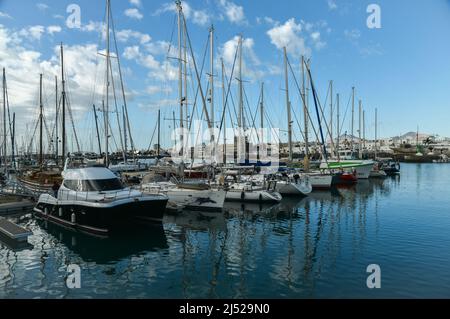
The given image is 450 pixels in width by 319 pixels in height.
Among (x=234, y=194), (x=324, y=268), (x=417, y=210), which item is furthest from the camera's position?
(x=234, y=194)

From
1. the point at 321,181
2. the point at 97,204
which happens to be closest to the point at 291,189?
the point at 321,181

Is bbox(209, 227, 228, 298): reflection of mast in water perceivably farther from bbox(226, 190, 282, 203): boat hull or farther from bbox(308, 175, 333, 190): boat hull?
bbox(308, 175, 333, 190): boat hull

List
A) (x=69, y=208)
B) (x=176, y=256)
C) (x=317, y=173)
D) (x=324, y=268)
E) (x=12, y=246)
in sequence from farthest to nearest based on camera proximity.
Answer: (x=317, y=173) → (x=69, y=208) → (x=12, y=246) → (x=176, y=256) → (x=324, y=268)

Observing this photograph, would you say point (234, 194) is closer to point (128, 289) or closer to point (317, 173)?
point (317, 173)

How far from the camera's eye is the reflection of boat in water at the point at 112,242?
1507 cm

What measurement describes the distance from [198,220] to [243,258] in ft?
29.6

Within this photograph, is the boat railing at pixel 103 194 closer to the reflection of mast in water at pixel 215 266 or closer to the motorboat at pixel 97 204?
the motorboat at pixel 97 204

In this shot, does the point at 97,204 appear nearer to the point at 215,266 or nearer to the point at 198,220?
the point at 198,220

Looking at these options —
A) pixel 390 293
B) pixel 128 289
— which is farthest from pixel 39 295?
pixel 390 293

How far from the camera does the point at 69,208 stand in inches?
777

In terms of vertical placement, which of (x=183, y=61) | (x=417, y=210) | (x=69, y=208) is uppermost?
(x=183, y=61)

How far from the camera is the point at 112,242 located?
17.0 m

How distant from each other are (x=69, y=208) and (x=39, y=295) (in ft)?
32.6

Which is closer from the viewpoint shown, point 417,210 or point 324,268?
point 324,268
